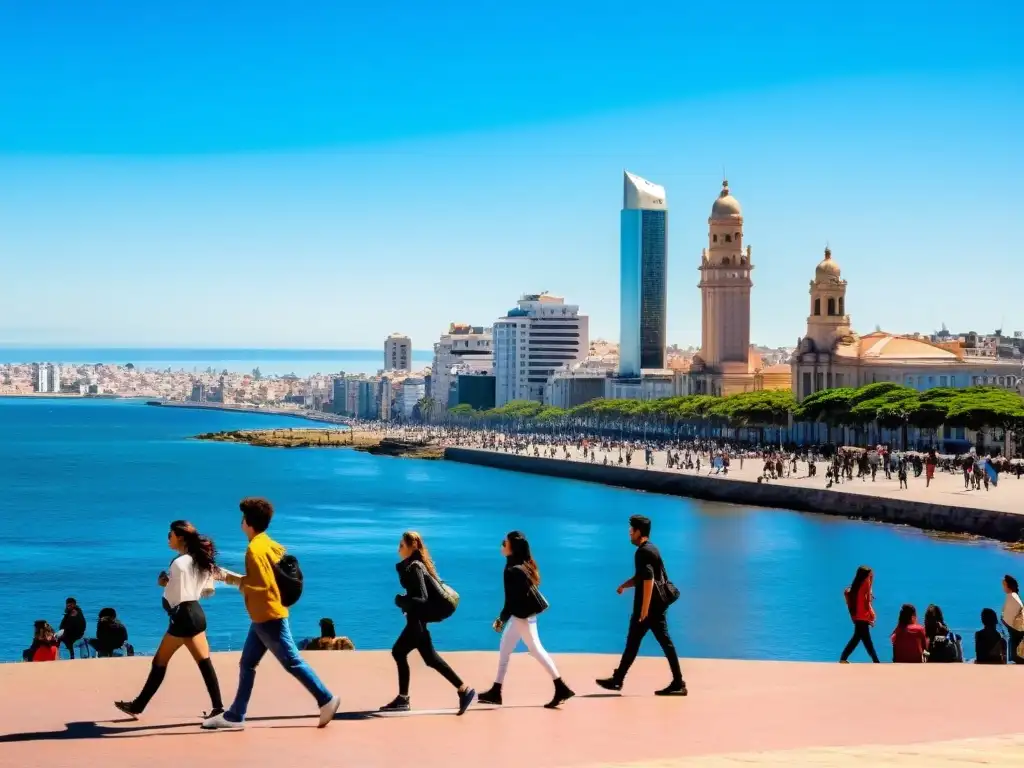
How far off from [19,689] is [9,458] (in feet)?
389

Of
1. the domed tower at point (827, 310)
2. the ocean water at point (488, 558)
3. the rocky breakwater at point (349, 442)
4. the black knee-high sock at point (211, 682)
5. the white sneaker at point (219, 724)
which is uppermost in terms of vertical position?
the domed tower at point (827, 310)

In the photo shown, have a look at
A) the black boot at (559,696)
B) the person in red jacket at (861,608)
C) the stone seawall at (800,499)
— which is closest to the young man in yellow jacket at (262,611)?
the black boot at (559,696)

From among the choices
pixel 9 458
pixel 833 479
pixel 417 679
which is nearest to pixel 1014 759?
pixel 417 679

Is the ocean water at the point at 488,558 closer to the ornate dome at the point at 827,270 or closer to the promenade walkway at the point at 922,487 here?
the promenade walkway at the point at 922,487

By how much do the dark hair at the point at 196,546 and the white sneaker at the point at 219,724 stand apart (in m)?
0.89

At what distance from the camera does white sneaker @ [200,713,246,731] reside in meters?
9.41

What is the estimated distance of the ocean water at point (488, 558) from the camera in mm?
29609

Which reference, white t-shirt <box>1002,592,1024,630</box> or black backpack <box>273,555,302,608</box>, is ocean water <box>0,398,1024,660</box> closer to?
white t-shirt <box>1002,592,1024,630</box>

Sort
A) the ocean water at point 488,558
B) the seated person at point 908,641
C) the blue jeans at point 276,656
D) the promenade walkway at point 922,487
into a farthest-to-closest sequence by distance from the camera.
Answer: the promenade walkway at point 922,487 → the ocean water at point 488,558 → the seated person at point 908,641 → the blue jeans at point 276,656

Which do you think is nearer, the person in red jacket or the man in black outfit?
the man in black outfit

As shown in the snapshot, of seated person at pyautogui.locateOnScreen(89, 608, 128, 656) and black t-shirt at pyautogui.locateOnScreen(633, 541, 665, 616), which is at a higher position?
black t-shirt at pyautogui.locateOnScreen(633, 541, 665, 616)

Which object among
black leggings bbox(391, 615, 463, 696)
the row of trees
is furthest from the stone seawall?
black leggings bbox(391, 615, 463, 696)

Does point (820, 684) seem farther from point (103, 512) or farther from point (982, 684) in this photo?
point (103, 512)

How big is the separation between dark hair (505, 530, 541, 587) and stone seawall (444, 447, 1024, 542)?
3794cm
